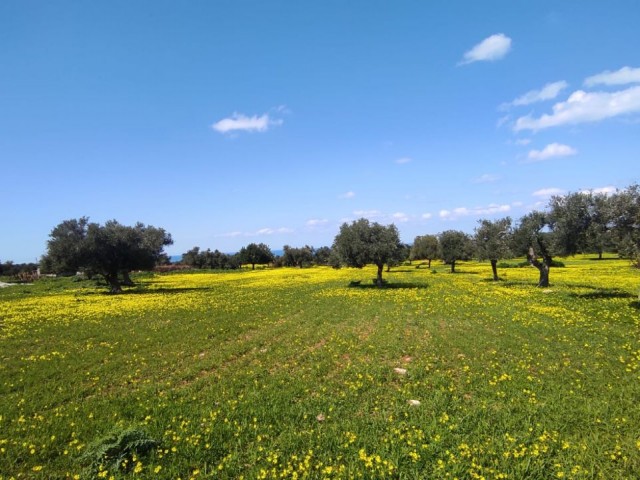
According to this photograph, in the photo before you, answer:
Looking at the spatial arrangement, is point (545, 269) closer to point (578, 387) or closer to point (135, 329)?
point (578, 387)

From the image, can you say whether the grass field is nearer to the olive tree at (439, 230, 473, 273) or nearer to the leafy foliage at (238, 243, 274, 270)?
the olive tree at (439, 230, 473, 273)

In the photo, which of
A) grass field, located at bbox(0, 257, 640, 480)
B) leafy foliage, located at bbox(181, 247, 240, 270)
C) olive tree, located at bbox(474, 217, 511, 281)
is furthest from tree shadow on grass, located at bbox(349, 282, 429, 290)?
leafy foliage, located at bbox(181, 247, 240, 270)

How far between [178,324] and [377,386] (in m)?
15.4

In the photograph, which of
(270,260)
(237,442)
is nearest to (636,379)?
(237,442)

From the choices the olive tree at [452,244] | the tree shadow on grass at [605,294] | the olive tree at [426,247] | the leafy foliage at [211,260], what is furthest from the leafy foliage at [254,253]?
the tree shadow on grass at [605,294]

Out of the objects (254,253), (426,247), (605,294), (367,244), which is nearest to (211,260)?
(254,253)

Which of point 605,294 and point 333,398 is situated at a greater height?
point 333,398

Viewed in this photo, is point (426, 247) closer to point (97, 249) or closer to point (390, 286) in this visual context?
point (390, 286)

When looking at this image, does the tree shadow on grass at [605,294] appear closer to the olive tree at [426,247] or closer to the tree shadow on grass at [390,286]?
the tree shadow on grass at [390,286]

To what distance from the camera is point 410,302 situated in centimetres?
2838

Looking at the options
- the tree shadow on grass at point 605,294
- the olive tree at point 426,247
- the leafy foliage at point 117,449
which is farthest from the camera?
the olive tree at point 426,247

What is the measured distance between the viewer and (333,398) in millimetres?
10688

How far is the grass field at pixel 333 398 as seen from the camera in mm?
7594

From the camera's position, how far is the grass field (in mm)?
7594
